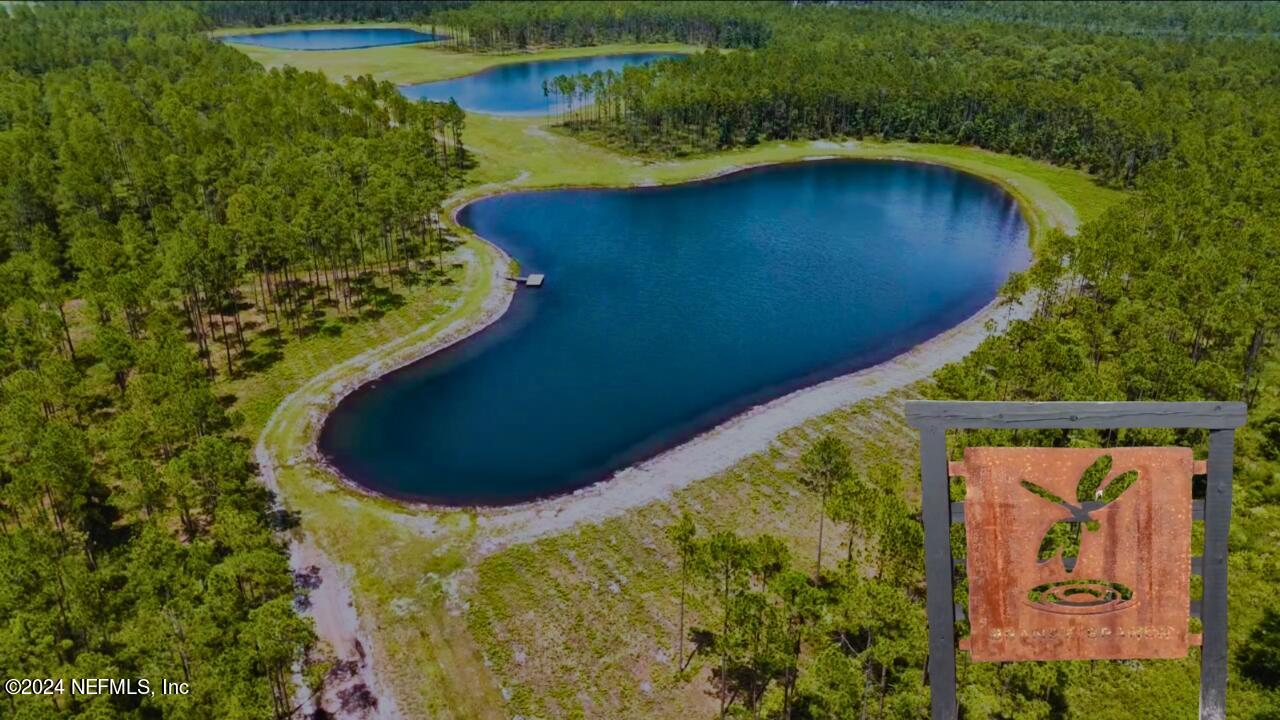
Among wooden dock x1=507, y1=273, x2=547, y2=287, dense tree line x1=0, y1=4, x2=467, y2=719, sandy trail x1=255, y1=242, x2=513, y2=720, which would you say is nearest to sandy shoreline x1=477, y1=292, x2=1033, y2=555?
sandy trail x1=255, y1=242, x2=513, y2=720

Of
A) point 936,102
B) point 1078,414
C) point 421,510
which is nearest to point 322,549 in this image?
point 421,510

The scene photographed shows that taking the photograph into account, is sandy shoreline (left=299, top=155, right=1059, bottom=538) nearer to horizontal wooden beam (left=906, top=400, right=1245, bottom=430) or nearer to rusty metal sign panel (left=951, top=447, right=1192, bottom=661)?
rusty metal sign panel (left=951, top=447, right=1192, bottom=661)

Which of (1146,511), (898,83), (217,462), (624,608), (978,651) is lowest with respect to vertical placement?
(624,608)

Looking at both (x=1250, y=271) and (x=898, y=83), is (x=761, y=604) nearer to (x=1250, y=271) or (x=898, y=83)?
(x=1250, y=271)

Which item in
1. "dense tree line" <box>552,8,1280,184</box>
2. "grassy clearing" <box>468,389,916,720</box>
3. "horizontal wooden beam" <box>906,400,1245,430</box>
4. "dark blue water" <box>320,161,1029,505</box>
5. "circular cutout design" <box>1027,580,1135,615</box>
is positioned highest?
"dense tree line" <box>552,8,1280,184</box>

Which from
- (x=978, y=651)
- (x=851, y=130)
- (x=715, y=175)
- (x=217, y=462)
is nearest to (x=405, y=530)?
(x=217, y=462)

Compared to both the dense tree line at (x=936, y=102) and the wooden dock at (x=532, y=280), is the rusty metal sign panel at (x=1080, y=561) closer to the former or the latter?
the wooden dock at (x=532, y=280)
